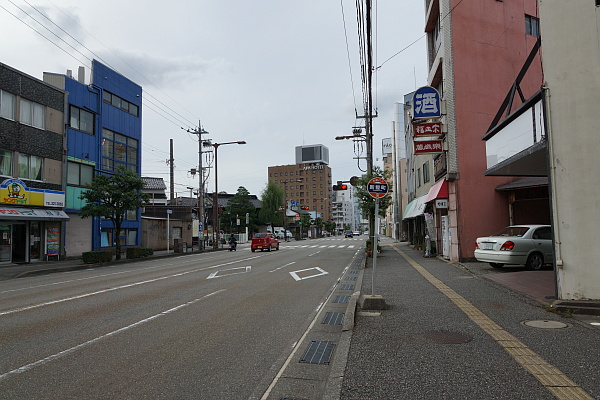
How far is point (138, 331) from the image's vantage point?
21.4 ft

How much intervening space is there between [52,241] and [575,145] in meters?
25.1

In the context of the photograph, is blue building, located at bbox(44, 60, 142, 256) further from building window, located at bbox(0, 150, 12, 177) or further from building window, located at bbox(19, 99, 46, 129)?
building window, located at bbox(0, 150, 12, 177)

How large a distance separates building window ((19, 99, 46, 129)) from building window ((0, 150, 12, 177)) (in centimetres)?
199

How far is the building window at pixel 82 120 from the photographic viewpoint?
83.8ft

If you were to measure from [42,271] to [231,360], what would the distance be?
16.7 metres

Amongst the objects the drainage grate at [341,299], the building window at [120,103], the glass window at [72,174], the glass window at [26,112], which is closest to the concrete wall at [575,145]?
the drainage grate at [341,299]

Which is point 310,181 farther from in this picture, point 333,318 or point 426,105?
point 333,318

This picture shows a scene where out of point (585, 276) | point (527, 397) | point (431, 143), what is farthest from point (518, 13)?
point (527, 397)

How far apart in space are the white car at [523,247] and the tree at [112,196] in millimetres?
18430

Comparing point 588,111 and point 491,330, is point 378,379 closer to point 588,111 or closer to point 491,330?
point 491,330

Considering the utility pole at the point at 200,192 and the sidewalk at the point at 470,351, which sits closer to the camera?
the sidewalk at the point at 470,351

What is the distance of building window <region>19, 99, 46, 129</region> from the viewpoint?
21719 mm

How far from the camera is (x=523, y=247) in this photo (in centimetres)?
1260

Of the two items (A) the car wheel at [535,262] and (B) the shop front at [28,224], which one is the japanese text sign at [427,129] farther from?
(B) the shop front at [28,224]
